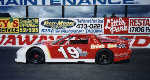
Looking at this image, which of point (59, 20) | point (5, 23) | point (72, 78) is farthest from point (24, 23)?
point (72, 78)

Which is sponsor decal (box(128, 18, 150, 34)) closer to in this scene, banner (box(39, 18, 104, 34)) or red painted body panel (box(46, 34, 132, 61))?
banner (box(39, 18, 104, 34))

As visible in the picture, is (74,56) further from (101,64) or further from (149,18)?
(149,18)

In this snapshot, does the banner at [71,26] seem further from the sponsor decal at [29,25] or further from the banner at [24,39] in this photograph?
the banner at [24,39]

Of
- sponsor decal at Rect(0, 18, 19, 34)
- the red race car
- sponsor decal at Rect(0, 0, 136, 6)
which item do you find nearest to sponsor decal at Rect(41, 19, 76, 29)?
sponsor decal at Rect(0, 18, 19, 34)

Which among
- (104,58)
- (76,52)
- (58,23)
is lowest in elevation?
(104,58)

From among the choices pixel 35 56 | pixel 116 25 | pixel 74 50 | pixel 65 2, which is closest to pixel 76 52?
pixel 74 50

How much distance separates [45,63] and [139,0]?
12.6 metres

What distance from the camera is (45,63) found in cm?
722

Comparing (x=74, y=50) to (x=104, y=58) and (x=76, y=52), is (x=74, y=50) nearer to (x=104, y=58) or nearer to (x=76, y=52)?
(x=76, y=52)

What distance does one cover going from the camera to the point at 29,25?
49.9 feet

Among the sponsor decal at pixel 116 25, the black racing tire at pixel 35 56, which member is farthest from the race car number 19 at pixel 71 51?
the sponsor decal at pixel 116 25

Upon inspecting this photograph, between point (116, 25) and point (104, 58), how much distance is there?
852cm

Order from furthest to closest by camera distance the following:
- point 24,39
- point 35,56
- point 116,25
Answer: point 116,25
point 24,39
point 35,56

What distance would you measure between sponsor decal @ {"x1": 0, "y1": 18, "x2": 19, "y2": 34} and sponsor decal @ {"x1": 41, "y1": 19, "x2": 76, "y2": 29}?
2290 millimetres
